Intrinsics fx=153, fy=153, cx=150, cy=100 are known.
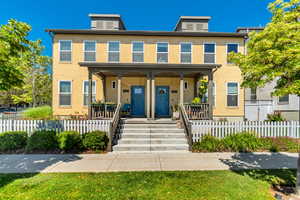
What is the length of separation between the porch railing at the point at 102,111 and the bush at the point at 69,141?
240cm

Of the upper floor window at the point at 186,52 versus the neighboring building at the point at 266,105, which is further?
the neighboring building at the point at 266,105

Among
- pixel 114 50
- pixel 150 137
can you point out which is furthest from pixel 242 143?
pixel 114 50

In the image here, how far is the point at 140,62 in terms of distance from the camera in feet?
39.0

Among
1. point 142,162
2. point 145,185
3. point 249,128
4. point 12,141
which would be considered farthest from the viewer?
point 249,128

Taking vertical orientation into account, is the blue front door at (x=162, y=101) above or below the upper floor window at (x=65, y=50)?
below

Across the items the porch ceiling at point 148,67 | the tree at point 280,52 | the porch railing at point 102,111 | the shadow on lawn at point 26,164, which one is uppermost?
the porch ceiling at point 148,67

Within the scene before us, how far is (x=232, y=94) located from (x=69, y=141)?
11612 millimetres

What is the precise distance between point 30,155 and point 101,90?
6.63 meters

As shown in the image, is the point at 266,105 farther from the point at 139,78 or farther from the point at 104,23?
the point at 104,23

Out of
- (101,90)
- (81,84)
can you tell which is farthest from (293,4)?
(81,84)

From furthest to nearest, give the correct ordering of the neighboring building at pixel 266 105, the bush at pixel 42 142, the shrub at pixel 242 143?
the neighboring building at pixel 266 105 → the shrub at pixel 242 143 → the bush at pixel 42 142

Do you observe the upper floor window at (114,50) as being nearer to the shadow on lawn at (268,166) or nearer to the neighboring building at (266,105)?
the shadow on lawn at (268,166)

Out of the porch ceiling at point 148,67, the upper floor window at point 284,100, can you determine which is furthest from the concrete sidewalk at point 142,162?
the upper floor window at point 284,100

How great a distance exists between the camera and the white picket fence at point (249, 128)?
735cm
